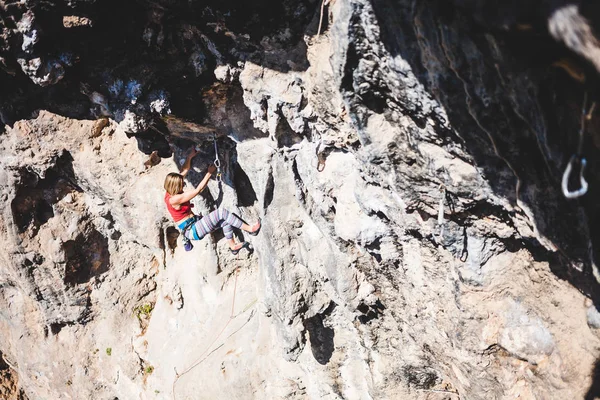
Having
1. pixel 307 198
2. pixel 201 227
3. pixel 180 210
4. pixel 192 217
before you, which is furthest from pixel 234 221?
pixel 307 198

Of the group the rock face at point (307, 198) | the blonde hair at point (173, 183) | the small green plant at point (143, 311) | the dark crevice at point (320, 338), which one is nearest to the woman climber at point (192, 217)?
the blonde hair at point (173, 183)

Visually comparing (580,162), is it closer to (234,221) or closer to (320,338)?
(234,221)

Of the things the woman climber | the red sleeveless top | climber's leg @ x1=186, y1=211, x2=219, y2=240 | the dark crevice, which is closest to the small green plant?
the woman climber

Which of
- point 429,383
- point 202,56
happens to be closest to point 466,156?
point 202,56

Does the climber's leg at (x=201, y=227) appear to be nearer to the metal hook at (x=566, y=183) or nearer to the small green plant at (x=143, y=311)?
the small green plant at (x=143, y=311)

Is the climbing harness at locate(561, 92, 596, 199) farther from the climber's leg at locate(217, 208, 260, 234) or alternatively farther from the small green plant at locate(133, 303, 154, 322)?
the small green plant at locate(133, 303, 154, 322)

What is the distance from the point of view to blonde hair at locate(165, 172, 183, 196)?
5.45 m

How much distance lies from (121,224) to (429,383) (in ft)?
16.4

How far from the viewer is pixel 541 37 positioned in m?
2.16

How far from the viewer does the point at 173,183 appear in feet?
17.9

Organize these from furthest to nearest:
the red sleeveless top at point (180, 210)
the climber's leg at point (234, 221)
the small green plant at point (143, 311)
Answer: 1. the small green plant at point (143, 311)
2. the climber's leg at point (234, 221)
3. the red sleeveless top at point (180, 210)

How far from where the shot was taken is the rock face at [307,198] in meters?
2.77

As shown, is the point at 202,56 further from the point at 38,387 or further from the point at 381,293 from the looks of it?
the point at 38,387

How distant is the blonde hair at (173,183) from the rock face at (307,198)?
60 centimetres
